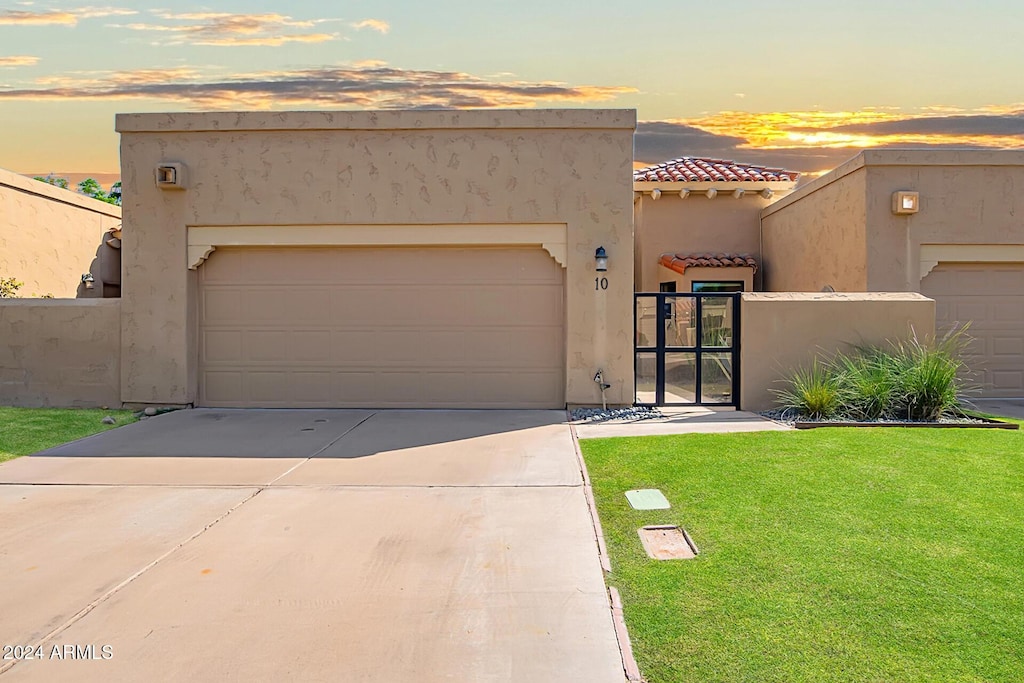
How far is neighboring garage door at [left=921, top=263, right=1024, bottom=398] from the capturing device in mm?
13156

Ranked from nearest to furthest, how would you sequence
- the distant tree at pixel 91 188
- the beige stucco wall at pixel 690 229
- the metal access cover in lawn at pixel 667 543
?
the metal access cover in lawn at pixel 667 543 → the beige stucco wall at pixel 690 229 → the distant tree at pixel 91 188

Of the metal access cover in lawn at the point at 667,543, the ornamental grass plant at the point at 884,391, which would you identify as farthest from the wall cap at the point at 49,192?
the ornamental grass plant at the point at 884,391

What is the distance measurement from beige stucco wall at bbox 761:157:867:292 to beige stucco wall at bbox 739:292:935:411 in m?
1.73

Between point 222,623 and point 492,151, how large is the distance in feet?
29.0

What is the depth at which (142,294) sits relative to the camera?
11812mm

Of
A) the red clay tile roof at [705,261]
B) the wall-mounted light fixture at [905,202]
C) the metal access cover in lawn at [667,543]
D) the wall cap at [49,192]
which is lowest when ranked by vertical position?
the metal access cover in lawn at [667,543]

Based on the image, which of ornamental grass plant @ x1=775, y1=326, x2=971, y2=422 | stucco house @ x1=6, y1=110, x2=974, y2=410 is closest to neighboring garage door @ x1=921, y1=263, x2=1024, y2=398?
stucco house @ x1=6, y1=110, x2=974, y2=410

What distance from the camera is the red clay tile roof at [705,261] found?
16.2m

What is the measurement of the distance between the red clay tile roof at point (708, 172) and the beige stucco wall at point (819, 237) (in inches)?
45.9

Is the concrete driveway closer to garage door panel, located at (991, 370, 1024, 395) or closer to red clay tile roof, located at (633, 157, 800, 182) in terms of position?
garage door panel, located at (991, 370, 1024, 395)

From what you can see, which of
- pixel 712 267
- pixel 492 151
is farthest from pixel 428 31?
pixel 712 267

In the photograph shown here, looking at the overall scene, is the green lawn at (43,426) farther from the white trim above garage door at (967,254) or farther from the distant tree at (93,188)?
the distant tree at (93,188)

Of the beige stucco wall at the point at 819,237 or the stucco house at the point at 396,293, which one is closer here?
the stucco house at the point at 396,293

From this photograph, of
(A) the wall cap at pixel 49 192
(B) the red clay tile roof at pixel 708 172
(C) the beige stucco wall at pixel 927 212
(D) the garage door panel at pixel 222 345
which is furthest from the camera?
(B) the red clay tile roof at pixel 708 172
